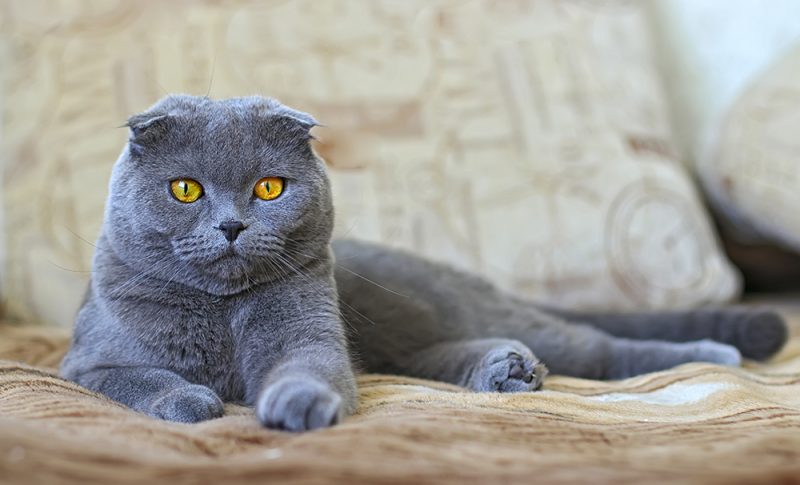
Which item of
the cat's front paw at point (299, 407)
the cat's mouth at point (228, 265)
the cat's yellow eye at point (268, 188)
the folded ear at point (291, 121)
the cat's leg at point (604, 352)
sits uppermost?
the folded ear at point (291, 121)

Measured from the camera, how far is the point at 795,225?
183cm

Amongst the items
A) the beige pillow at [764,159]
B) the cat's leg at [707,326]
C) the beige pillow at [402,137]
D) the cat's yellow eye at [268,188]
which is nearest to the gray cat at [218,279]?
the cat's yellow eye at [268,188]

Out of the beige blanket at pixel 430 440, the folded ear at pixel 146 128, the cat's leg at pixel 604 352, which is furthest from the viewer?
the cat's leg at pixel 604 352

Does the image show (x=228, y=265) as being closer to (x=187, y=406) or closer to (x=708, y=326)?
(x=187, y=406)

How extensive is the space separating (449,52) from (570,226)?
0.51m

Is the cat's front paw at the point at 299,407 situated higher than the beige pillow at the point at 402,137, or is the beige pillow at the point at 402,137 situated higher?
the beige pillow at the point at 402,137

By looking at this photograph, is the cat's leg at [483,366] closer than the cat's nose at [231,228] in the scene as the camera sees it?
No

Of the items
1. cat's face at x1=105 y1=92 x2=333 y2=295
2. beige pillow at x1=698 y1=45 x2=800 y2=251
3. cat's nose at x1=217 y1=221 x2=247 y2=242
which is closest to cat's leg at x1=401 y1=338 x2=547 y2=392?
cat's face at x1=105 y1=92 x2=333 y2=295

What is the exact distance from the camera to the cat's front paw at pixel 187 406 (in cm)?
92

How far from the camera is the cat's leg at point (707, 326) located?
56.1 inches

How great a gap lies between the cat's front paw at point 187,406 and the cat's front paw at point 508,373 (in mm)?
367

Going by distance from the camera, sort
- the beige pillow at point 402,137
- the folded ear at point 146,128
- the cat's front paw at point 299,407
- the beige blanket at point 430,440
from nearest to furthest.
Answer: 1. the beige blanket at point 430,440
2. the cat's front paw at point 299,407
3. the folded ear at point 146,128
4. the beige pillow at point 402,137

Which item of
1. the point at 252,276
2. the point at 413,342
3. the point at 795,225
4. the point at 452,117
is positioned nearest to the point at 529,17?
the point at 452,117

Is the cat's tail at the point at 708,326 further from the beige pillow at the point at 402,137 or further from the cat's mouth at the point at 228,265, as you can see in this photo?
the cat's mouth at the point at 228,265
